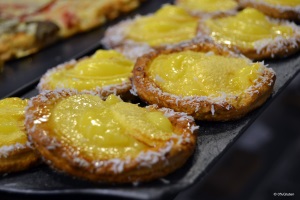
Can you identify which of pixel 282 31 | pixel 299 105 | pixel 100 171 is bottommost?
pixel 299 105

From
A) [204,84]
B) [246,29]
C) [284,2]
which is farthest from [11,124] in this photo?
[284,2]

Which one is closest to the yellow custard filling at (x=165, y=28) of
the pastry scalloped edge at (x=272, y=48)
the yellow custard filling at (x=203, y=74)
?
the pastry scalloped edge at (x=272, y=48)

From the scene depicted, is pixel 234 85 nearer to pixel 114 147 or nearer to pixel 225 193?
pixel 114 147

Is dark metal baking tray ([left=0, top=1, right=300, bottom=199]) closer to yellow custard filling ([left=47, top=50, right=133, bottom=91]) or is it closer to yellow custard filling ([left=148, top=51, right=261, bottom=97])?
yellow custard filling ([left=148, top=51, right=261, bottom=97])

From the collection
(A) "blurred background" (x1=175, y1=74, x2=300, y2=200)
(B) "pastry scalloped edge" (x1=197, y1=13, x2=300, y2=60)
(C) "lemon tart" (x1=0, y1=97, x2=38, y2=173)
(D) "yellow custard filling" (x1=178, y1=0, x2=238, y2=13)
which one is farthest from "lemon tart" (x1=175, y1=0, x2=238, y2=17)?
(C) "lemon tart" (x1=0, y1=97, x2=38, y2=173)

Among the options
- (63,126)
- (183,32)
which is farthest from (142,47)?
(63,126)

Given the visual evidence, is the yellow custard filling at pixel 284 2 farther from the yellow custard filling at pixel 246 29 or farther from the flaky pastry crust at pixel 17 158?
the flaky pastry crust at pixel 17 158
